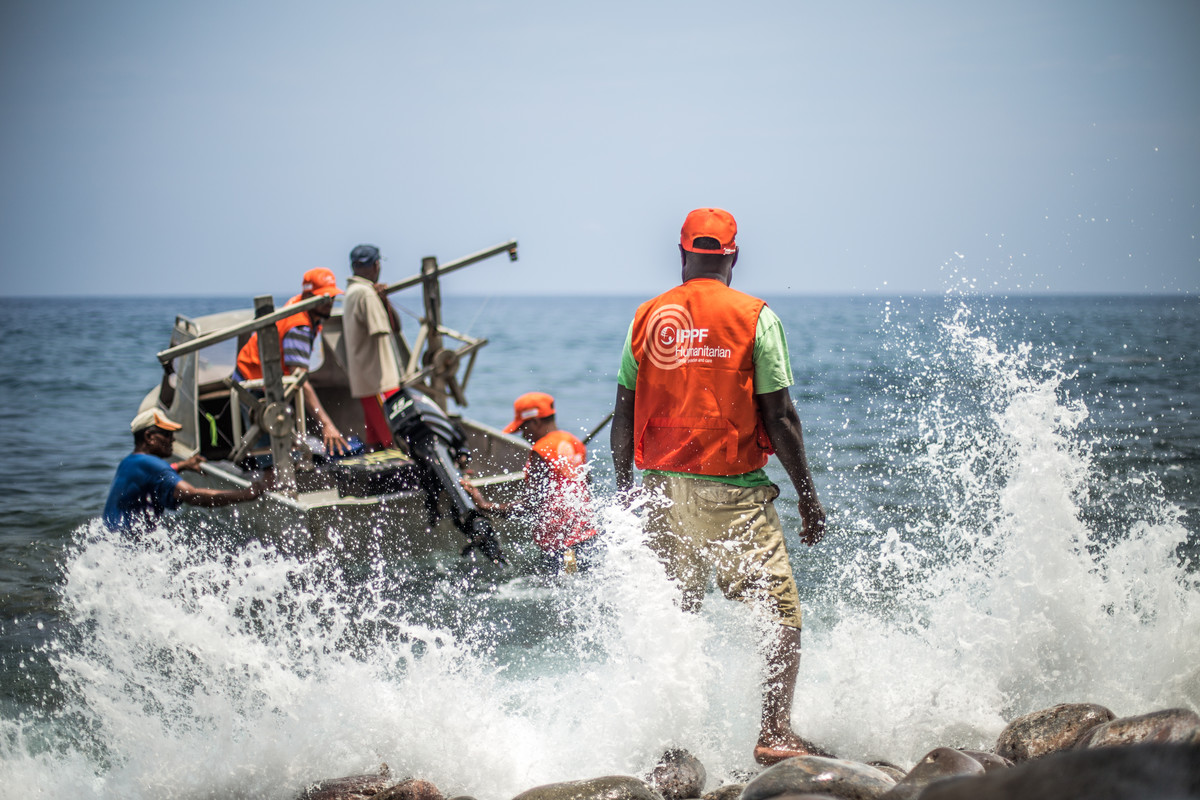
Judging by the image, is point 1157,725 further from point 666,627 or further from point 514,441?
point 514,441

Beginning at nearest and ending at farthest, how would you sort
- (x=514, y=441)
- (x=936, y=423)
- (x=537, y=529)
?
(x=537, y=529)
(x=514, y=441)
(x=936, y=423)

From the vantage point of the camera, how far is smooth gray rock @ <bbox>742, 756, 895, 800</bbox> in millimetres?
3303

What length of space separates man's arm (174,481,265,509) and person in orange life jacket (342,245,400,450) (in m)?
1.80

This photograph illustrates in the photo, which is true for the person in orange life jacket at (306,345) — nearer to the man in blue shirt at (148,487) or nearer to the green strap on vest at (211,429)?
the green strap on vest at (211,429)

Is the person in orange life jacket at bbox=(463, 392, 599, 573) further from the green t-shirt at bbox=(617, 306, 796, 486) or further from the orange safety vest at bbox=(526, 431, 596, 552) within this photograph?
the green t-shirt at bbox=(617, 306, 796, 486)

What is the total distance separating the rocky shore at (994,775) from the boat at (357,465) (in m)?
3.25

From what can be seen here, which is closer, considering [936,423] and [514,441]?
[514,441]

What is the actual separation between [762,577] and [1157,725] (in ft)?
4.84

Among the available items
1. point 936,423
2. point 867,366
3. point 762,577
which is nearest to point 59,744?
point 762,577

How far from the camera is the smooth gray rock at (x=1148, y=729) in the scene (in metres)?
3.38

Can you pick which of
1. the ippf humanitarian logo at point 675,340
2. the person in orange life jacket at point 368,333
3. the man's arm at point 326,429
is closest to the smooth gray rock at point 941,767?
the ippf humanitarian logo at point 675,340

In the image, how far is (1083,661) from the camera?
189 inches

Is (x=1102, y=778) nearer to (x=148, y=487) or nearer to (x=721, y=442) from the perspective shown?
(x=721, y=442)

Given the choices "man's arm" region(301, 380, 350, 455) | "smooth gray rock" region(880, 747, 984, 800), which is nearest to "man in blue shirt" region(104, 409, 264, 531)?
"man's arm" region(301, 380, 350, 455)
